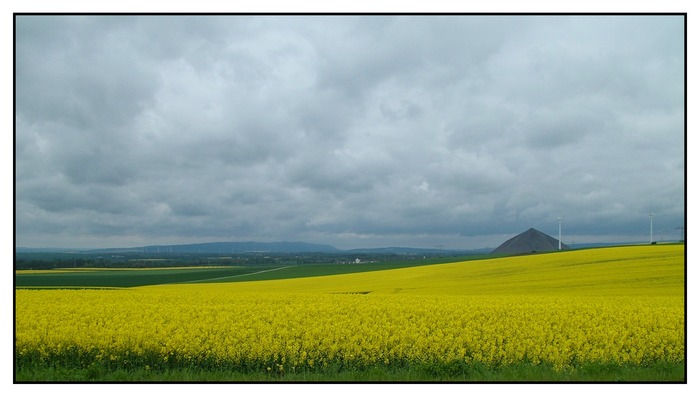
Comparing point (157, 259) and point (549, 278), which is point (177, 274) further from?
point (549, 278)

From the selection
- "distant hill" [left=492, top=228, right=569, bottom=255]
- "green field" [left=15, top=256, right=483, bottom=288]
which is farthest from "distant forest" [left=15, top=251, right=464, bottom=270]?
"distant hill" [left=492, top=228, right=569, bottom=255]

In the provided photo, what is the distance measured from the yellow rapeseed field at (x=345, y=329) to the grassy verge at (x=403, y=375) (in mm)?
191

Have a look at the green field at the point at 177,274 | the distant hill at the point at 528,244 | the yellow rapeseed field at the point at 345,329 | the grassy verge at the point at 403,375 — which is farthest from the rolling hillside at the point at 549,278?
the grassy verge at the point at 403,375

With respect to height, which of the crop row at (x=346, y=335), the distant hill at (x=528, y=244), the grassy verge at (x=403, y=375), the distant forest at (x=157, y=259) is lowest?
the grassy verge at (x=403, y=375)

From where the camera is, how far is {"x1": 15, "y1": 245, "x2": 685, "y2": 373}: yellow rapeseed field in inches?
307

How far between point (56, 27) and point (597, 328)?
10487 mm

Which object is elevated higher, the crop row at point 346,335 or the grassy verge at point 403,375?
the crop row at point 346,335

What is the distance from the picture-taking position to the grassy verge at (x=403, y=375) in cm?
725

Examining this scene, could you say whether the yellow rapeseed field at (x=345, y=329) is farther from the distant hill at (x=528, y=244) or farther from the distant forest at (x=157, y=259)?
the distant hill at (x=528, y=244)

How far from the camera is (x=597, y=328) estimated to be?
27.7 feet

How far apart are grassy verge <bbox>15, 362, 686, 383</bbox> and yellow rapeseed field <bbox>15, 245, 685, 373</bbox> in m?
0.19

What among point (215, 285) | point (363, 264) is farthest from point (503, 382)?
point (363, 264)

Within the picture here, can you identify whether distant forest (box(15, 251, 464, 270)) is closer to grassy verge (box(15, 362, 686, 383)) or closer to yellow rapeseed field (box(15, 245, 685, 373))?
yellow rapeseed field (box(15, 245, 685, 373))

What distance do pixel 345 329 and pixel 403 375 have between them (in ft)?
4.21
